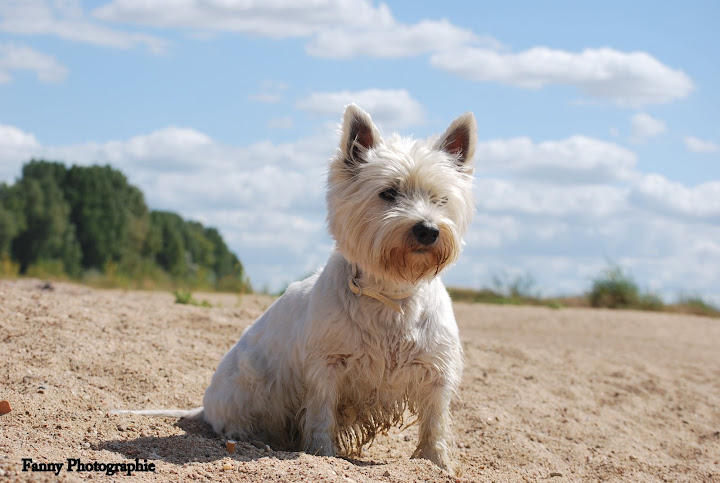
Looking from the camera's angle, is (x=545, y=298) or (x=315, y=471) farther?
(x=545, y=298)

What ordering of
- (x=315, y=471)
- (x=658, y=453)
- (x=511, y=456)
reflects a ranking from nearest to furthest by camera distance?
1. (x=315, y=471)
2. (x=511, y=456)
3. (x=658, y=453)

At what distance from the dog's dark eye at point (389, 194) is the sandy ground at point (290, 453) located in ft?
5.71

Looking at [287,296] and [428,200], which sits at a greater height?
[428,200]

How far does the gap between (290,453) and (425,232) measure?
172 centimetres

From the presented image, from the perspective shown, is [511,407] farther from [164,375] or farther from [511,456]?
[164,375]

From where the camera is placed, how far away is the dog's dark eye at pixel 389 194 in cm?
499

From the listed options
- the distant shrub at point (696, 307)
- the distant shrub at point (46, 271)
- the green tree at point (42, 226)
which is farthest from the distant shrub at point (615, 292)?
the green tree at point (42, 226)

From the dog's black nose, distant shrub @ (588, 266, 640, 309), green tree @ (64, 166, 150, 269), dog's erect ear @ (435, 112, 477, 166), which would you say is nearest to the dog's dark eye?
the dog's black nose

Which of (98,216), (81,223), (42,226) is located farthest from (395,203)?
(81,223)

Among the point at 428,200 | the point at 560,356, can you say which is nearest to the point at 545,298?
the point at 560,356

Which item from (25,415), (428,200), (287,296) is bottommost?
(25,415)

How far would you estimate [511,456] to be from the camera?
632cm

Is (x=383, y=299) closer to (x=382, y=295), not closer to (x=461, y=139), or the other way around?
(x=382, y=295)

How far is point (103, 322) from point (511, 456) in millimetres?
4619
